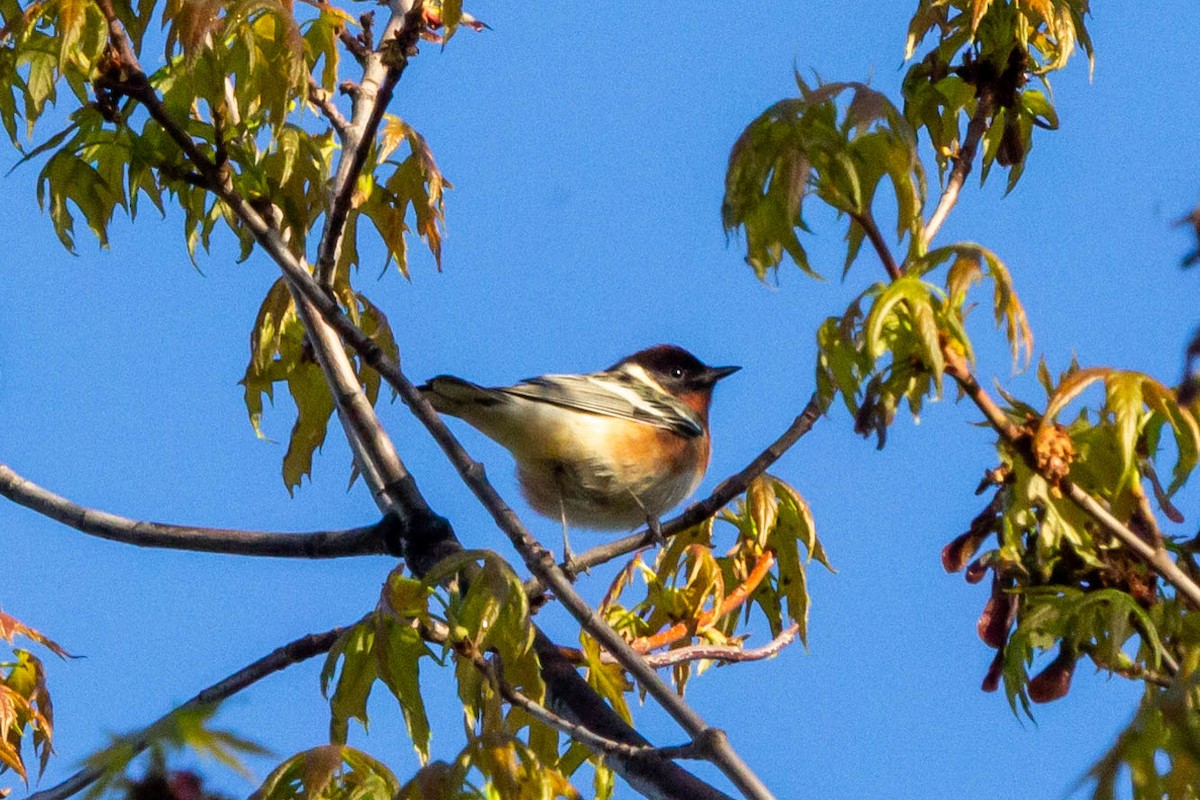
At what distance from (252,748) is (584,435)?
490cm

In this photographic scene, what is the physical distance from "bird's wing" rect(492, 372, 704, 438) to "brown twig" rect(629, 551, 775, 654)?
7.32 feet

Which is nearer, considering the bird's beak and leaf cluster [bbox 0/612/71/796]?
leaf cluster [bbox 0/612/71/796]

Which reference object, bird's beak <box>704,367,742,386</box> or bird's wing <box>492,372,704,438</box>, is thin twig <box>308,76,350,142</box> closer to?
bird's wing <box>492,372,704,438</box>

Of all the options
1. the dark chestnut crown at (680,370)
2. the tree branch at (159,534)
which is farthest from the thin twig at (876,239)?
the dark chestnut crown at (680,370)

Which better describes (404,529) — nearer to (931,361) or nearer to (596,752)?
(596,752)

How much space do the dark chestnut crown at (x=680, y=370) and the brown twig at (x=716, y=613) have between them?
12.1ft

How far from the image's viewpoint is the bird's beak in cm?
786

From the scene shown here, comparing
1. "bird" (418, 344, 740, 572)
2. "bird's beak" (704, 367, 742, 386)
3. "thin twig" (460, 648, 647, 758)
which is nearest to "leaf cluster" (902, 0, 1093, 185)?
"thin twig" (460, 648, 647, 758)

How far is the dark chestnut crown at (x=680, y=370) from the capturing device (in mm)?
7844

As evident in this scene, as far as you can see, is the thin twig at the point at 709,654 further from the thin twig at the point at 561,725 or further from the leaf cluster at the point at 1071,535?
the leaf cluster at the point at 1071,535

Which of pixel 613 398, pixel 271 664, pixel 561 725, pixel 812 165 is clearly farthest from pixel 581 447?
pixel 812 165

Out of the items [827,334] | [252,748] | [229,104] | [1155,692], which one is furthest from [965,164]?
[252,748]

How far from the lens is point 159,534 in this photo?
4.23 meters

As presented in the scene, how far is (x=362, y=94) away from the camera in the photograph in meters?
4.66
